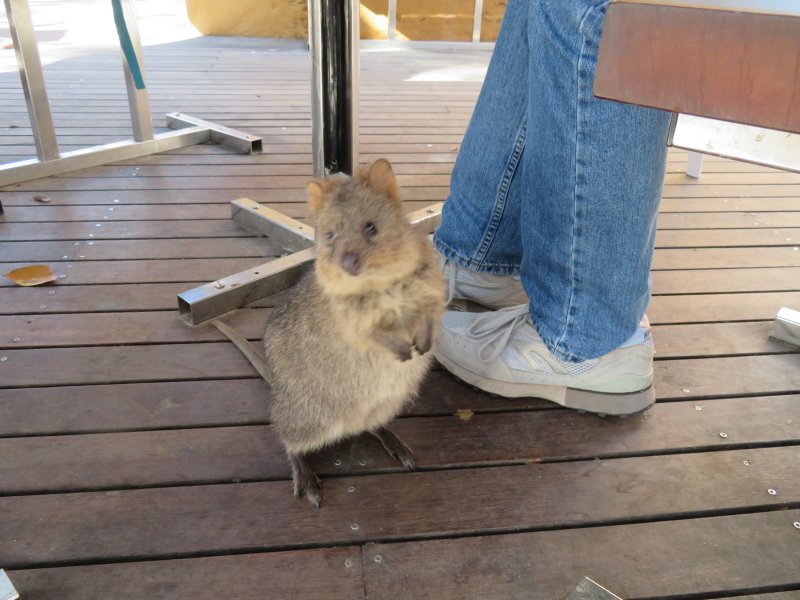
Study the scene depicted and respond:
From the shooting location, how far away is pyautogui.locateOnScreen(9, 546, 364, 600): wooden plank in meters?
1.16

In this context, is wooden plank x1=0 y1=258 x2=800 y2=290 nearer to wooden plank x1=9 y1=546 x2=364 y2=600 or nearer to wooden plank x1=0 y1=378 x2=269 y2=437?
wooden plank x1=0 y1=378 x2=269 y2=437

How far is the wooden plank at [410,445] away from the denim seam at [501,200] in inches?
19.8

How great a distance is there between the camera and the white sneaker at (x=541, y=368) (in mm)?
1612

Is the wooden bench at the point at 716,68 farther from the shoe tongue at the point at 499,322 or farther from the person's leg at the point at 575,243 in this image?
the shoe tongue at the point at 499,322

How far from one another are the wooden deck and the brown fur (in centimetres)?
13

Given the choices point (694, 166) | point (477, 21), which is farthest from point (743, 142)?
point (477, 21)

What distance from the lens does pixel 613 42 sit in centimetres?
68

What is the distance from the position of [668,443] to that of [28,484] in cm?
143

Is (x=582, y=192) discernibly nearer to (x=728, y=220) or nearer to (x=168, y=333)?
(x=168, y=333)

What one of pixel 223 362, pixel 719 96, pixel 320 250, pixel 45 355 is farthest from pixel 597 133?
pixel 45 355

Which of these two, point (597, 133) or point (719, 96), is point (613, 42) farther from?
point (597, 133)

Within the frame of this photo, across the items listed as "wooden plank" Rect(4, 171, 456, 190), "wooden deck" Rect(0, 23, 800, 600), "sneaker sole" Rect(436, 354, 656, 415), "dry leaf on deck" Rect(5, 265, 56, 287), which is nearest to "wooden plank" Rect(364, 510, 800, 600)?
"wooden deck" Rect(0, 23, 800, 600)

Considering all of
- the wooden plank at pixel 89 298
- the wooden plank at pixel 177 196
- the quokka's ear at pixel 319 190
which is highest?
the quokka's ear at pixel 319 190

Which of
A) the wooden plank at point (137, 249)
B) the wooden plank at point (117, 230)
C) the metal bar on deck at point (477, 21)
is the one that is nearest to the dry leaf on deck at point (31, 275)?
the wooden plank at point (137, 249)
